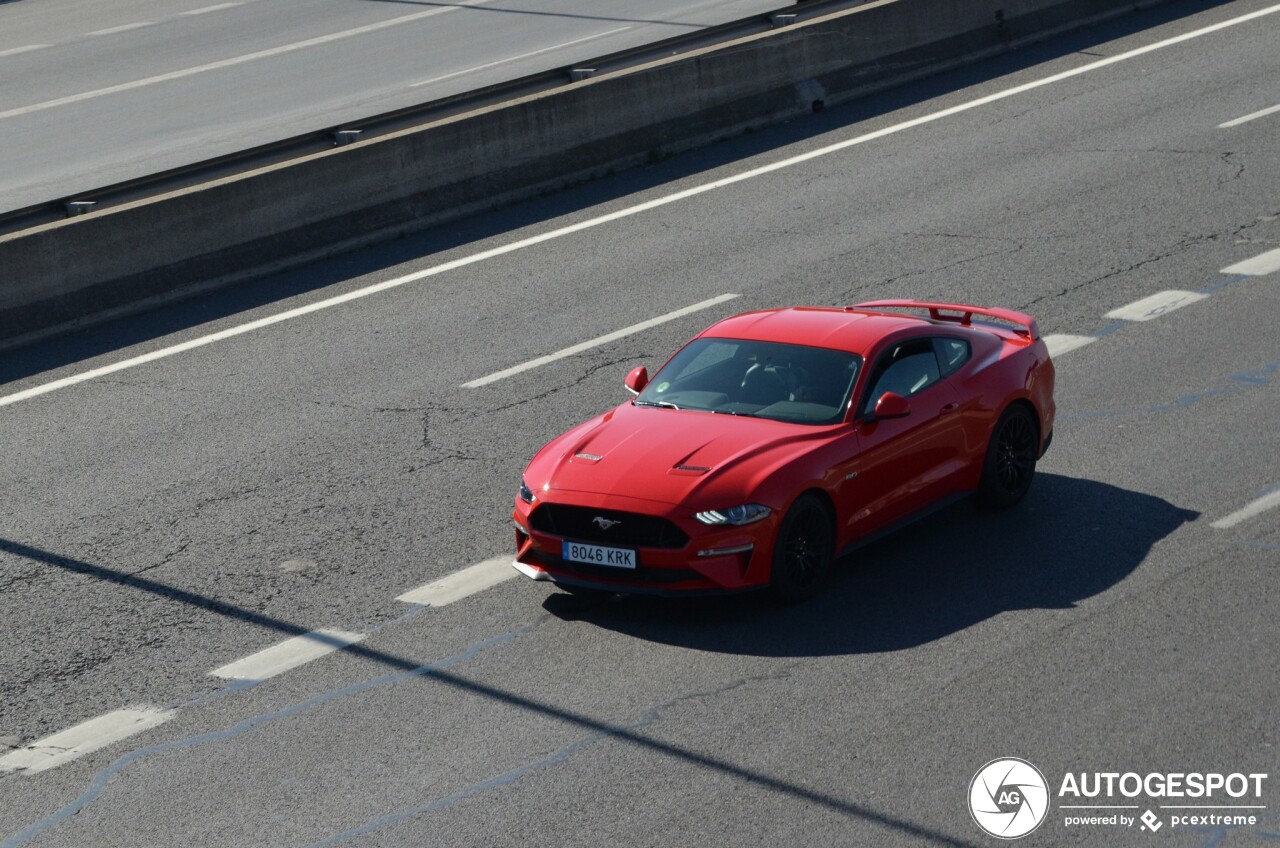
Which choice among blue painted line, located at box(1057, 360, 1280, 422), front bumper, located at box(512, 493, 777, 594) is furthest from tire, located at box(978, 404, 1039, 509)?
Result: front bumper, located at box(512, 493, 777, 594)

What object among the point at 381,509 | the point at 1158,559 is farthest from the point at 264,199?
the point at 1158,559

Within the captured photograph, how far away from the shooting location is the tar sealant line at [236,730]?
287 inches

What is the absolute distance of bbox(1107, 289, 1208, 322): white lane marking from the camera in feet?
45.3

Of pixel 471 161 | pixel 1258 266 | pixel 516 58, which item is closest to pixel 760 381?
pixel 1258 266

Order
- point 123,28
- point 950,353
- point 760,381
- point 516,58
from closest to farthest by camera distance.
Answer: point 760,381 < point 950,353 < point 516,58 < point 123,28

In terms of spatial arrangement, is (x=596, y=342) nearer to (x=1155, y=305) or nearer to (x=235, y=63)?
(x=1155, y=305)

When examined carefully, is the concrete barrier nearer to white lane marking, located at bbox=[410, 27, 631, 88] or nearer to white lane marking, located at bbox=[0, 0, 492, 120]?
white lane marking, located at bbox=[410, 27, 631, 88]

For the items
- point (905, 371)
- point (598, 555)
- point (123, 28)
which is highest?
point (123, 28)

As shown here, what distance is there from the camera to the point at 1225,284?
14414 millimetres

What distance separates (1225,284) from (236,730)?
32.4 feet

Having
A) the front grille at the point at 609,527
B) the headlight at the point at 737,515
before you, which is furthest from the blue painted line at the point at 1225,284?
the front grille at the point at 609,527

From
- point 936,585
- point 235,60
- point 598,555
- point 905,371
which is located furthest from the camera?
point 235,60

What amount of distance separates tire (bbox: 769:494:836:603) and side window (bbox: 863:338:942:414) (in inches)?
34.6

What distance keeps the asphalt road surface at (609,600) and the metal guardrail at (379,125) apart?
67.5 inches
